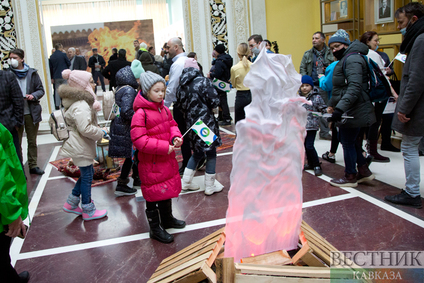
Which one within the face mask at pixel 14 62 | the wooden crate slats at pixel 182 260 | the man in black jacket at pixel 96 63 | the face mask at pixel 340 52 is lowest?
the wooden crate slats at pixel 182 260

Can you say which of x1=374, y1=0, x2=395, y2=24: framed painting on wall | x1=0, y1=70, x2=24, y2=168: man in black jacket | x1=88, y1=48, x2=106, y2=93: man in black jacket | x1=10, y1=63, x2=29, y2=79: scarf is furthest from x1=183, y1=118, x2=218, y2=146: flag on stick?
x1=88, y1=48, x2=106, y2=93: man in black jacket

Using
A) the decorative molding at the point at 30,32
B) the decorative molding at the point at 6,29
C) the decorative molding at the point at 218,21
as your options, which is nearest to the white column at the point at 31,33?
the decorative molding at the point at 30,32

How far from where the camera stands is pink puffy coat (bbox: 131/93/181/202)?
3.08 m

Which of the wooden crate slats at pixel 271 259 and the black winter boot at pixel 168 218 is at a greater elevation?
the wooden crate slats at pixel 271 259

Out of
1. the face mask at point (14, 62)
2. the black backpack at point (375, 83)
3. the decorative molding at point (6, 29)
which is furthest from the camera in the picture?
the decorative molding at point (6, 29)

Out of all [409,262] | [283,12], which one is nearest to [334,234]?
[409,262]

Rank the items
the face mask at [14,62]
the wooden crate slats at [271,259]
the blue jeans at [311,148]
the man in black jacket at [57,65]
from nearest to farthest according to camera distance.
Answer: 1. the wooden crate slats at [271,259]
2. the blue jeans at [311,148]
3. the face mask at [14,62]
4. the man in black jacket at [57,65]

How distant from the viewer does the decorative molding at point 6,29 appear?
Answer: 8.79m

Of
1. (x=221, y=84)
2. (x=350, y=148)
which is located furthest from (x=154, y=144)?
(x=221, y=84)

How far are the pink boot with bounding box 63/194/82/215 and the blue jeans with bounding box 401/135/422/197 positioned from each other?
11.3 feet

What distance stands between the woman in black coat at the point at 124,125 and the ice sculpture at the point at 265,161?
7.44 feet

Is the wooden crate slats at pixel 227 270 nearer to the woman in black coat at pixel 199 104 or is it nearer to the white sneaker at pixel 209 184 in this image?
the woman in black coat at pixel 199 104

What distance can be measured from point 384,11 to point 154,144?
6.47 metres

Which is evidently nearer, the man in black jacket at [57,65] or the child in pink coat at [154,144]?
the child in pink coat at [154,144]
